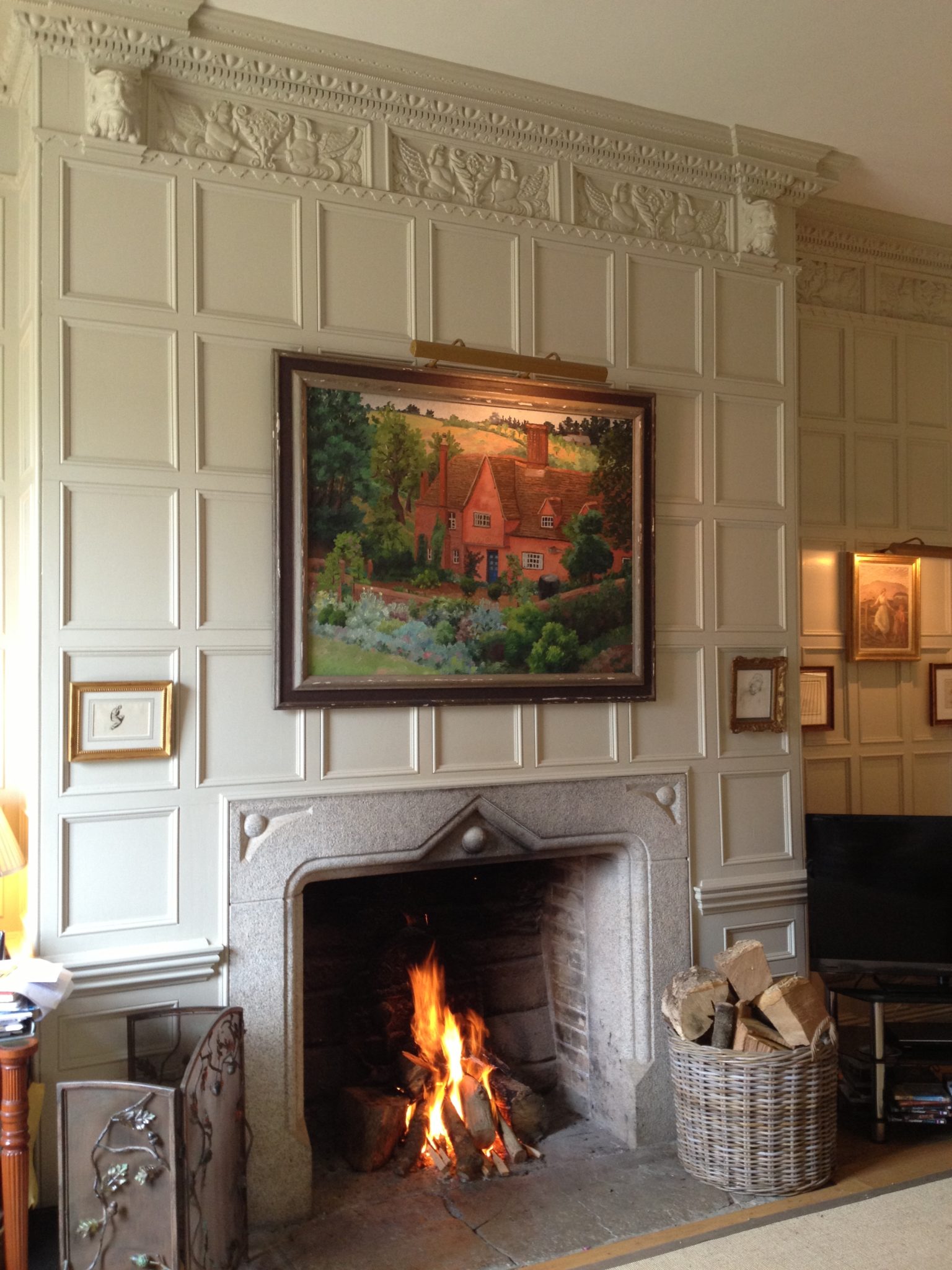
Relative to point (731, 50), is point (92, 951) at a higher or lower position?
lower

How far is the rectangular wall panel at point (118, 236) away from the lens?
10.7ft

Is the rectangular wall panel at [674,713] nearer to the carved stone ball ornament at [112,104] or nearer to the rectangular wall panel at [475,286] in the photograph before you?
the rectangular wall panel at [475,286]

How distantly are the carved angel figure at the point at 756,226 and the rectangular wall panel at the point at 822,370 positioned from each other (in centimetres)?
66

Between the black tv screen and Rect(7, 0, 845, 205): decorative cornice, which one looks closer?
Rect(7, 0, 845, 205): decorative cornice

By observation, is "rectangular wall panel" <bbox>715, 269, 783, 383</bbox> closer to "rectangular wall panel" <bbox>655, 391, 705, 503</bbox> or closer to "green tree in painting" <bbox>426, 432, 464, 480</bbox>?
"rectangular wall panel" <bbox>655, 391, 705, 503</bbox>

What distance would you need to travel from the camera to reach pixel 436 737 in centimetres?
371

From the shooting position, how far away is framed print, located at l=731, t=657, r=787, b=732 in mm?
4195

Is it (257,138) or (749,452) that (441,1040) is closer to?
(749,452)

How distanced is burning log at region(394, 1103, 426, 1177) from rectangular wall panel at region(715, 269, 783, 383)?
2976mm

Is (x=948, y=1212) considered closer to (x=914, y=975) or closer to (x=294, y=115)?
(x=914, y=975)

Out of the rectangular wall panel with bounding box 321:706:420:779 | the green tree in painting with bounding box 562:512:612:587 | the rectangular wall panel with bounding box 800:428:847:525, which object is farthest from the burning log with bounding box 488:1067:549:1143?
the rectangular wall panel with bounding box 800:428:847:525

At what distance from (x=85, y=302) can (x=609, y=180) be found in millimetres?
1976

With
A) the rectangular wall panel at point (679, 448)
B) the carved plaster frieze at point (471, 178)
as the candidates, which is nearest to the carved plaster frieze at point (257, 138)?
the carved plaster frieze at point (471, 178)

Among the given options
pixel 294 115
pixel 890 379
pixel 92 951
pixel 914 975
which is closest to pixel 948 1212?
pixel 914 975
